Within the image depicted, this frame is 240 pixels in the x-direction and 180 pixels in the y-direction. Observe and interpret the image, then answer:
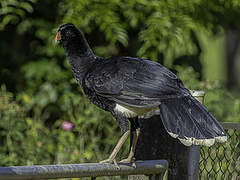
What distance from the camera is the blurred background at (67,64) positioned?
4.61 m

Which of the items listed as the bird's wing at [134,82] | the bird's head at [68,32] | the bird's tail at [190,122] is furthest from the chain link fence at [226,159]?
the bird's head at [68,32]

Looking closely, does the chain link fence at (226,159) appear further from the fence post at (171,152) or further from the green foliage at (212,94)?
the green foliage at (212,94)

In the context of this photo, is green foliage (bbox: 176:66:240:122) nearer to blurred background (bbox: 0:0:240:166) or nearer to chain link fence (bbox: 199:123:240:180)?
blurred background (bbox: 0:0:240:166)

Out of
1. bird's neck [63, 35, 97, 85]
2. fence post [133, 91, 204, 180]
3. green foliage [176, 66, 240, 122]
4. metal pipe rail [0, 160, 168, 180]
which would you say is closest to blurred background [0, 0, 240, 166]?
green foliage [176, 66, 240, 122]

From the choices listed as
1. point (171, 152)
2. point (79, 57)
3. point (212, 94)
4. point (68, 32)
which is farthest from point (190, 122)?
point (212, 94)

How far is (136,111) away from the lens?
2.75 m

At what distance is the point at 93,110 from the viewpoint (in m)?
4.79

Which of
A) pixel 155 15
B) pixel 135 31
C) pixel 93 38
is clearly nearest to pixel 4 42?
pixel 93 38

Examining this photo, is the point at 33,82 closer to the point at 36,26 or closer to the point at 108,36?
the point at 36,26

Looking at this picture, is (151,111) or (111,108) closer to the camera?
(151,111)

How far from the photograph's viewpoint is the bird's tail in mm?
2324

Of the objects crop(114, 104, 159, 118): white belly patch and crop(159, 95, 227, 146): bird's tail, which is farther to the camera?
crop(114, 104, 159, 118): white belly patch

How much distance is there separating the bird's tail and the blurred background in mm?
1734

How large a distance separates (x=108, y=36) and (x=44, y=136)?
120 centimetres
